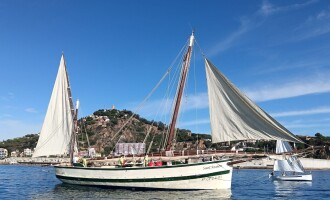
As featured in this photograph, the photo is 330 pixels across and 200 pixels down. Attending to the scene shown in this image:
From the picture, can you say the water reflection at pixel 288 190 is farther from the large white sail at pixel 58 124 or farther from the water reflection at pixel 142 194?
the large white sail at pixel 58 124

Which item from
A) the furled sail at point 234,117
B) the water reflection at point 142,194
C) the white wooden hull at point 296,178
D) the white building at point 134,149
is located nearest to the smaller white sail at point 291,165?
the white wooden hull at point 296,178

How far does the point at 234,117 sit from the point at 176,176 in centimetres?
798

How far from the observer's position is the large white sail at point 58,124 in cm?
4903

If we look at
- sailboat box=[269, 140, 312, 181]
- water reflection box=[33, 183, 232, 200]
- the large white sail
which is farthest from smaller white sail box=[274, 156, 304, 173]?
the large white sail

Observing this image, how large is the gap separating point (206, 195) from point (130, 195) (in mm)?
6746

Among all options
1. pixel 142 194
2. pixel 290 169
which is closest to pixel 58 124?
pixel 142 194

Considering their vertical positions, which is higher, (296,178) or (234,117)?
(234,117)

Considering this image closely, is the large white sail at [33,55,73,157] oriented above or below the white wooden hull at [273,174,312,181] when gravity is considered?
above

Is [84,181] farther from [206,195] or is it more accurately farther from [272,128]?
[272,128]

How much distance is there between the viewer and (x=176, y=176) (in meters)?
37.3

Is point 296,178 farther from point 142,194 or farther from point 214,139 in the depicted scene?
point 142,194

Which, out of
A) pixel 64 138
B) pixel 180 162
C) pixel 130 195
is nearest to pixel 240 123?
pixel 180 162

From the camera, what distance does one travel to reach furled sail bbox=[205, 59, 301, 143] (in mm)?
32000

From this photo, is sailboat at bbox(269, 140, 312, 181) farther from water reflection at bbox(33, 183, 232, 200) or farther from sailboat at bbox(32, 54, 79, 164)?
sailboat at bbox(32, 54, 79, 164)
